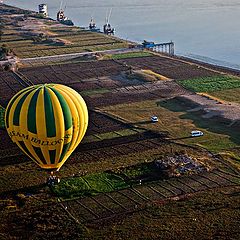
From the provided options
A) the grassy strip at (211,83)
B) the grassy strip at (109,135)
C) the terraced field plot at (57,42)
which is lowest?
the grassy strip at (109,135)

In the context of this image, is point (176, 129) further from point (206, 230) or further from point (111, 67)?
point (111, 67)

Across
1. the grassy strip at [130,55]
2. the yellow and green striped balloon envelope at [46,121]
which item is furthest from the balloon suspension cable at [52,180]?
the grassy strip at [130,55]

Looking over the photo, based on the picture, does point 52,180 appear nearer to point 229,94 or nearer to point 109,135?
point 109,135

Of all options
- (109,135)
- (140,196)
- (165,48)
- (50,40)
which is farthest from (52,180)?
(165,48)

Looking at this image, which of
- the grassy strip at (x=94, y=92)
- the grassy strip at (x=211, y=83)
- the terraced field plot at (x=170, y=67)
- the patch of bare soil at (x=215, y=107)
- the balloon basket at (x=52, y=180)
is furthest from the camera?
the terraced field plot at (x=170, y=67)

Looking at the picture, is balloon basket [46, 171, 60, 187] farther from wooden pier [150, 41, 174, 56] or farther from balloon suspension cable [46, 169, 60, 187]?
wooden pier [150, 41, 174, 56]

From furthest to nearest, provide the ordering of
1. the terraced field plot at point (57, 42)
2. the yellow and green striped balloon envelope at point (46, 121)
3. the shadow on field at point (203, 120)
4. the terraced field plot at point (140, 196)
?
the terraced field plot at point (57, 42) → the shadow on field at point (203, 120) → the terraced field plot at point (140, 196) → the yellow and green striped balloon envelope at point (46, 121)

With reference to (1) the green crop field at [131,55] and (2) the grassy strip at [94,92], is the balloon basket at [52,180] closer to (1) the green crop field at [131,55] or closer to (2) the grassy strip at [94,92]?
(2) the grassy strip at [94,92]
